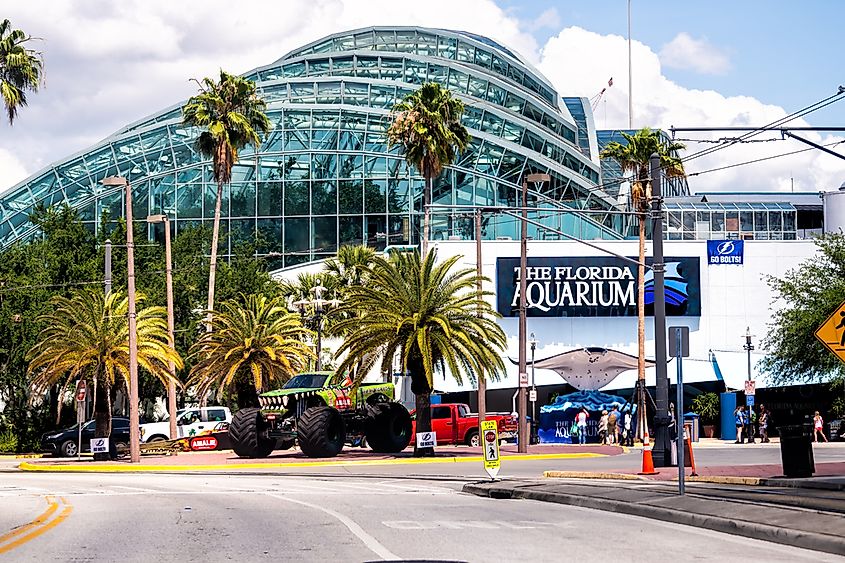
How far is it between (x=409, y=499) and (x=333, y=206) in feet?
161

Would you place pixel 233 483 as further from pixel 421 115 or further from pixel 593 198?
pixel 593 198

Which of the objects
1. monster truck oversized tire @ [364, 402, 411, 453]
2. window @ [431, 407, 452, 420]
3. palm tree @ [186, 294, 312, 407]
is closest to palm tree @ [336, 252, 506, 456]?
monster truck oversized tire @ [364, 402, 411, 453]

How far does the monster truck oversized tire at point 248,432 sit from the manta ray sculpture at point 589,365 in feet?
58.7

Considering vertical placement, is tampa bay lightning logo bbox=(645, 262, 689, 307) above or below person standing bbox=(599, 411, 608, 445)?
above

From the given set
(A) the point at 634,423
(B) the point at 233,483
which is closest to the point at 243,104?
(A) the point at 634,423

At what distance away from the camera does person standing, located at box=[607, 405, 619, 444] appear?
4609 centimetres

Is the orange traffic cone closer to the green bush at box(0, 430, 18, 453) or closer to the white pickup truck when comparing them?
the white pickup truck

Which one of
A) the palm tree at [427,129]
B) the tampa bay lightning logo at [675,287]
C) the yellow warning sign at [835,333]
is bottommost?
the yellow warning sign at [835,333]

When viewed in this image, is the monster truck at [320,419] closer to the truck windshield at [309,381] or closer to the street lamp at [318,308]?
the truck windshield at [309,381]

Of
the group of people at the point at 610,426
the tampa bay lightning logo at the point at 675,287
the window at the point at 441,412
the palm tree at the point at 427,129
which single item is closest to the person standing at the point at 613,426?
the group of people at the point at 610,426

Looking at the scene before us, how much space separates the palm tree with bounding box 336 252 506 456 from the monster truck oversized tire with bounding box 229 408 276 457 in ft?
12.6

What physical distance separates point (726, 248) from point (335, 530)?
47.5m

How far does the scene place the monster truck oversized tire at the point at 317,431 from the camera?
36.8m

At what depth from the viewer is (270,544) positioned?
13.4 metres
